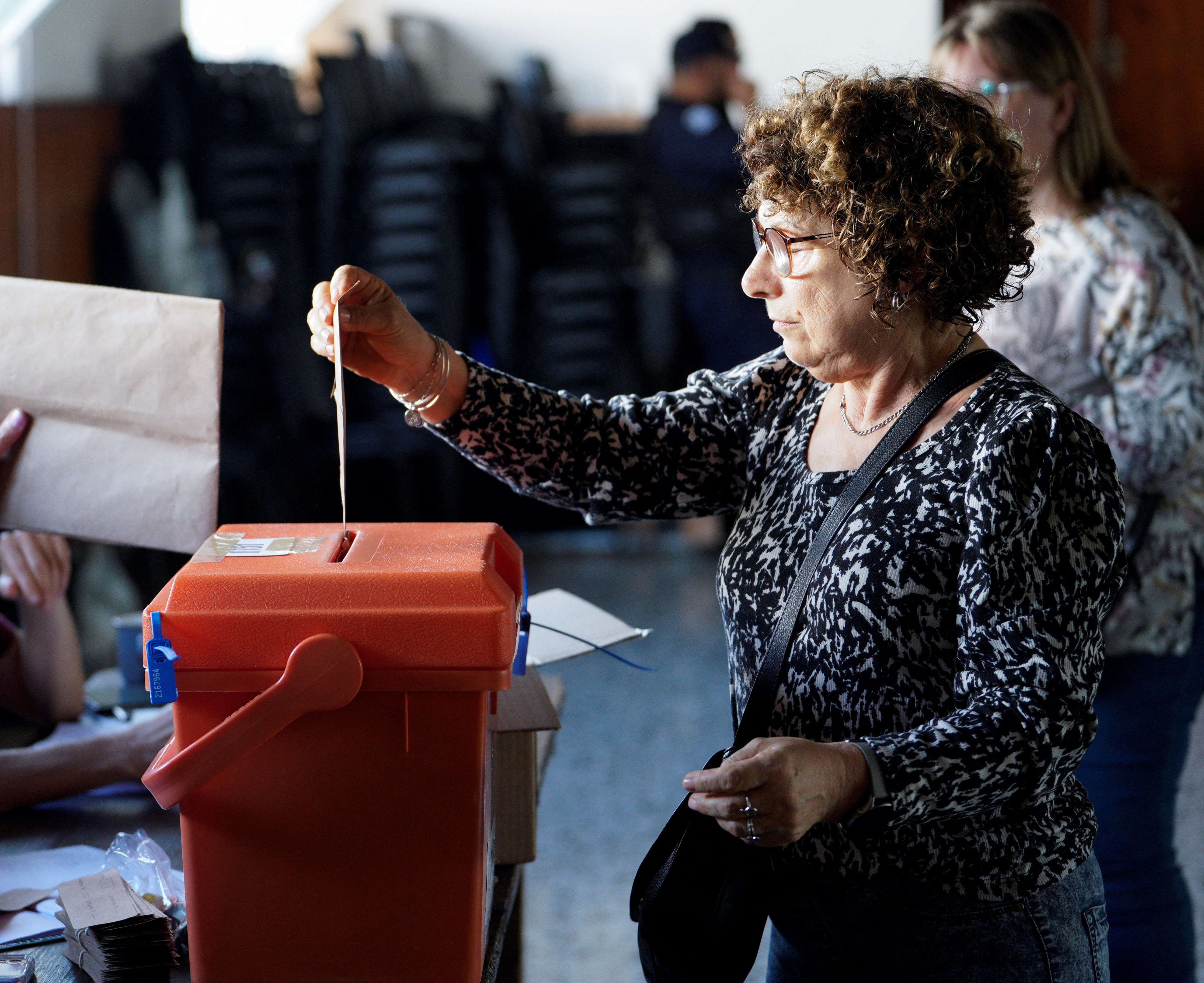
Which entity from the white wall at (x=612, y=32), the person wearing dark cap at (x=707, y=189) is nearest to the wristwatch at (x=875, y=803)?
the person wearing dark cap at (x=707, y=189)

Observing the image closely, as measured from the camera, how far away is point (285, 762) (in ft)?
2.94

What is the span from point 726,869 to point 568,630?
42 centimetres

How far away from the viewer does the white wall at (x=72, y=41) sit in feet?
11.3

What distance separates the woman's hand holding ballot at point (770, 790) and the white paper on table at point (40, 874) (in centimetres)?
59

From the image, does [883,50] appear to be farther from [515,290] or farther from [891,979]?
[891,979]

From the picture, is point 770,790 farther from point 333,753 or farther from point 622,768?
point 622,768

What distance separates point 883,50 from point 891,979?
14.1ft

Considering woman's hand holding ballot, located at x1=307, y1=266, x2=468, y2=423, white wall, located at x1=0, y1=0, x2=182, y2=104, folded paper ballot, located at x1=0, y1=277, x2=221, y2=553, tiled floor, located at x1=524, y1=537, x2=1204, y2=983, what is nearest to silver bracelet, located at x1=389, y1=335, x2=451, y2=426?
woman's hand holding ballot, located at x1=307, y1=266, x2=468, y2=423

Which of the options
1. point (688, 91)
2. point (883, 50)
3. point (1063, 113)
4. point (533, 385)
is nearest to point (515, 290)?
point (688, 91)

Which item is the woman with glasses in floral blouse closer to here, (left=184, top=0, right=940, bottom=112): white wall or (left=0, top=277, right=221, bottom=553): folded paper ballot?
(left=0, top=277, right=221, bottom=553): folded paper ballot

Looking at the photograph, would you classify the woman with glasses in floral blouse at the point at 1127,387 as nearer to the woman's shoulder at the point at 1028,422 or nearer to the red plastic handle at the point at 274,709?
the woman's shoulder at the point at 1028,422

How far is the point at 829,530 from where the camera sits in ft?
3.64

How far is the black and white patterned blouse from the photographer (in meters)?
0.95

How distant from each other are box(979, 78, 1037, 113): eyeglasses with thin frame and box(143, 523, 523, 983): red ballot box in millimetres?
1211
